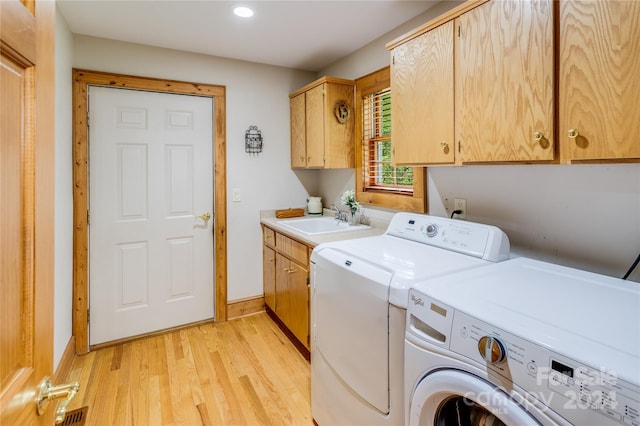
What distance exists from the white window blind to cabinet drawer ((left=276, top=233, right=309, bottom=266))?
2.58 feet

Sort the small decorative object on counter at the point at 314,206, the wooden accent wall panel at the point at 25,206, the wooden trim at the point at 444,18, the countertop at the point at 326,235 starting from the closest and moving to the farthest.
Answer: the wooden accent wall panel at the point at 25,206
the wooden trim at the point at 444,18
the countertop at the point at 326,235
the small decorative object on counter at the point at 314,206

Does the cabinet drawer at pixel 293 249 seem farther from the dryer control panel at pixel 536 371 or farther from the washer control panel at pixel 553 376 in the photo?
the washer control panel at pixel 553 376

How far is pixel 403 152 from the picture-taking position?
6.42 ft

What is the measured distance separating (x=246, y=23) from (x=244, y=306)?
2360mm

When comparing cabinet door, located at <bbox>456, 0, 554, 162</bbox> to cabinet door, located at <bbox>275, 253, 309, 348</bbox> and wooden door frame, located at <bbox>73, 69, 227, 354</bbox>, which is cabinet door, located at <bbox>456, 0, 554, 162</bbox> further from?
wooden door frame, located at <bbox>73, 69, 227, 354</bbox>

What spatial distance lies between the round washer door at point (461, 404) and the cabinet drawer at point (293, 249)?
1315 millimetres

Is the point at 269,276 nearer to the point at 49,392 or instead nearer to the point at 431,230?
the point at 431,230

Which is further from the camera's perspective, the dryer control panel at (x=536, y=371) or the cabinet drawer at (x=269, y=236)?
the cabinet drawer at (x=269, y=236)

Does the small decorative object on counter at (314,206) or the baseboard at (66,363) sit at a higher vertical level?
the small decorative object on counter at (314,206)

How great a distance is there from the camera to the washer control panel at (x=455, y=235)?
1.55 meters

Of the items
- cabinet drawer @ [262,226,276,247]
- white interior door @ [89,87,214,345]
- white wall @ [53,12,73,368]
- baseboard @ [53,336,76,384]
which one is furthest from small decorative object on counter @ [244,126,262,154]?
baseboard @ [53,336,76,384]

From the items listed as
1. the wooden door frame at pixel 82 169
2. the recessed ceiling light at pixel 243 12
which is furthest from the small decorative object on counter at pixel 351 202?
the wooden door frame at pixel 82 169

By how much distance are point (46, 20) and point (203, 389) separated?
2.11 meters

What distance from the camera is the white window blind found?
8.45ft
